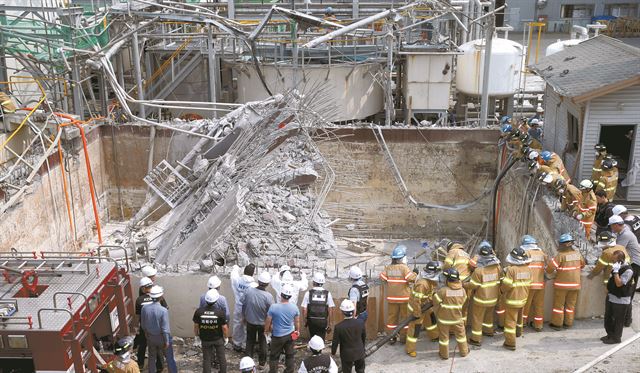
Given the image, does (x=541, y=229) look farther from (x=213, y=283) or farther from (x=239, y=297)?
(x=213, y=283)

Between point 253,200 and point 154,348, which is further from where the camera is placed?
point 253,200

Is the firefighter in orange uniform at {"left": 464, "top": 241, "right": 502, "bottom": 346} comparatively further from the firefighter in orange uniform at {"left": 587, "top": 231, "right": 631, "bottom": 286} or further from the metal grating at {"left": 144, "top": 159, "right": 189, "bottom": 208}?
the metal grating at {"left": 144, "top": 159, "right": 189, "bottom": 208}

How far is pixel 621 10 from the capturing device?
4150cm

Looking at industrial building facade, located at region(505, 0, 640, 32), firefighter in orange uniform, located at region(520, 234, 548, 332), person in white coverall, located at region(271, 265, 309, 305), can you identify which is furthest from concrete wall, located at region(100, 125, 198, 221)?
industrial building facade, located at region(505, 0, 640, 32)

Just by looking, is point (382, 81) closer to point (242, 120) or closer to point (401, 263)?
point (242, 120)

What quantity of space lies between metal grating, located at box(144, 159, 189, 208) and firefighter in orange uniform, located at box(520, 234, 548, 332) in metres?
8.77

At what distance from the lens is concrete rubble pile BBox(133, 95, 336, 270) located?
12312mm

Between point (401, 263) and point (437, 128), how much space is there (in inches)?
320

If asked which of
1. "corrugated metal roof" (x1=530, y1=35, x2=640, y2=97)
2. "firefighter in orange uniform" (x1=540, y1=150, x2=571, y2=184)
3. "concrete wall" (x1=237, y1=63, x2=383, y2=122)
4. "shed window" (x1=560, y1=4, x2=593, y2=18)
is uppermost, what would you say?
"shed window" (x1=560, y1=4, x2=593, y2=18)

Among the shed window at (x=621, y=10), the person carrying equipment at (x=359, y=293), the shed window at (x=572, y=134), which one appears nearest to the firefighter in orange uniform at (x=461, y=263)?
the person carrying equipment at (x=359, y=293)

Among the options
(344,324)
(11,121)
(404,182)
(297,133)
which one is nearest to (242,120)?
(297,133)

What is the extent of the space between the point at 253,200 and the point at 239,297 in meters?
5.36

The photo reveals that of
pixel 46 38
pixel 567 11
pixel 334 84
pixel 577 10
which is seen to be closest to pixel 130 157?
pixel 46 38

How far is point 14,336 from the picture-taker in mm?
7031
